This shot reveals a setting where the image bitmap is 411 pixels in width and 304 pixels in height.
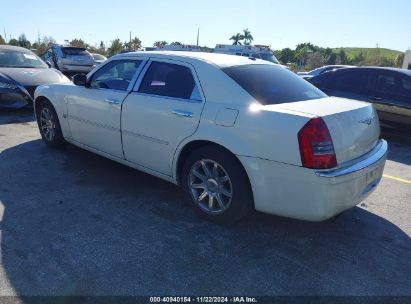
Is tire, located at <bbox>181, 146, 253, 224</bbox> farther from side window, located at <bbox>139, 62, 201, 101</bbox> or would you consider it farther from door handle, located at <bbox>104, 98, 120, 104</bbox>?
door handle, located at <bbox>104, 98, 120, 104</bbox>

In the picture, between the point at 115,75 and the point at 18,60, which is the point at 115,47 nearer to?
the point at 18,60

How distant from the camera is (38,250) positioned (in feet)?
10.5

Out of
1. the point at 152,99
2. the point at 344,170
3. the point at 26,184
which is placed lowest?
the point at 26,184

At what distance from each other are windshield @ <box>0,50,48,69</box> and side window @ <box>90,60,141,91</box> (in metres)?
5.48

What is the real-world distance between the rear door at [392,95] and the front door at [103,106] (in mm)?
5068

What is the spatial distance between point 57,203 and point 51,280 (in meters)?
1.42

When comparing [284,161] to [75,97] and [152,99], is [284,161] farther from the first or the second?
[75,97]

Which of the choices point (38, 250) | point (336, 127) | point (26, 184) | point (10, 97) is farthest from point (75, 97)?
point (10, 97)

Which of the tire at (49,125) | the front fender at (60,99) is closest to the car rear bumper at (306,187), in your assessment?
the front fender at (60,99)

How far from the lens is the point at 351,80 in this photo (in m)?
8.03

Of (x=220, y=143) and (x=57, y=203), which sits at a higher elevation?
(x=220, y=143)

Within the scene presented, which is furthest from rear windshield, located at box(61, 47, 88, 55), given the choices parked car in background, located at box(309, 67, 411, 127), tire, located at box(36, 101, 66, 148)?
parked car in background, located at box(309, 67, 411, 127)

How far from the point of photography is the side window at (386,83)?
24.7 feet

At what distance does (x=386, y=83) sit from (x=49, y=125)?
6.09 m
